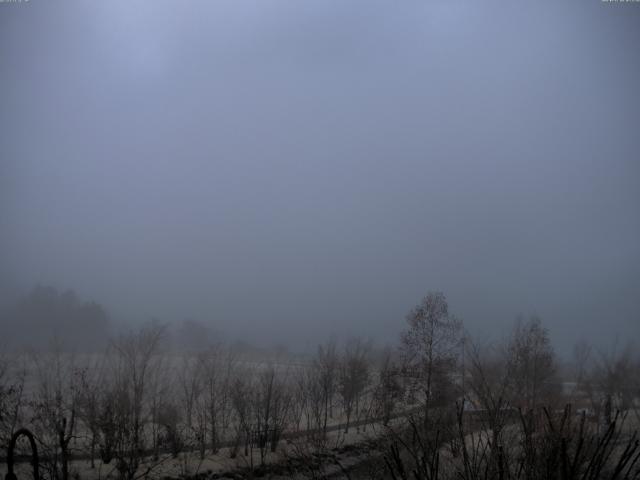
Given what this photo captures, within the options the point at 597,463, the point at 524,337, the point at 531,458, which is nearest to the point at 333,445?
the point at 524,337

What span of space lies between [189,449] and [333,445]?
491 inches

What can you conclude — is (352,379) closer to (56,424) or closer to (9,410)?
(9,410)

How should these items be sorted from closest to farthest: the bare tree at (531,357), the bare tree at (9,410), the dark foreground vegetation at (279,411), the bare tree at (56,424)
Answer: the bare tree at (56,424)
the bare tree at (9,410)
the dark foreground vegetation at (279,411)
the bare tree at (531,357)

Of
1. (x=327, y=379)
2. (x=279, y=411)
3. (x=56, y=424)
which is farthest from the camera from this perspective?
(x=327, y=379)

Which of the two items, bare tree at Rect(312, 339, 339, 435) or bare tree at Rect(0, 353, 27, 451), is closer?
→ bare tree at Rect(0, 353, 27, 451)

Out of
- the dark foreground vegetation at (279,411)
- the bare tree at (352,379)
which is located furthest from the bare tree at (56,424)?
the bare tree at (352,379)

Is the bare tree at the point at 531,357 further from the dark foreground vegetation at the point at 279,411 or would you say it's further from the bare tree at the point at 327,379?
the bare tree at the point at 327,379

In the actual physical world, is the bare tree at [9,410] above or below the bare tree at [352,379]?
above

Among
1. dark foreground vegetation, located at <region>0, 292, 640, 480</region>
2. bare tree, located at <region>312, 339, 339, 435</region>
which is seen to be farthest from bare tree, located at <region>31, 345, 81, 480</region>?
bare tree, located at <region>312, 339, 339, 435</region>

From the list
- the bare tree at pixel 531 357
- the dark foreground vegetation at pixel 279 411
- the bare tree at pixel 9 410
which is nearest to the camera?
the bare tree at pixel 9 410

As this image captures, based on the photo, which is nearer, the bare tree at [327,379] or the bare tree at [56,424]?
the bare tree at [56,424]

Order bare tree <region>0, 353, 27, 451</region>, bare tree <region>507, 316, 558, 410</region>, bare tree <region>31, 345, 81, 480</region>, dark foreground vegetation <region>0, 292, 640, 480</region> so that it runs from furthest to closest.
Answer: bare tree <region>507, 316, 558, 410</region> < dark foreground vegetation <region>0, 292, 640, 480</region> < bare tree <region>0, 353, 27, 451</region> < bare tree <region>31, 345, 81, 480</region>

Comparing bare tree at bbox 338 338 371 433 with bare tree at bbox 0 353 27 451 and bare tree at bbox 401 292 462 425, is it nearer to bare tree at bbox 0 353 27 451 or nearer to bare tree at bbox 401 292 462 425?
bare tree at bbox 401 292 462 425

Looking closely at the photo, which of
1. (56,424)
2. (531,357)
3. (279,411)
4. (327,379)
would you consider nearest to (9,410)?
(56,424)
